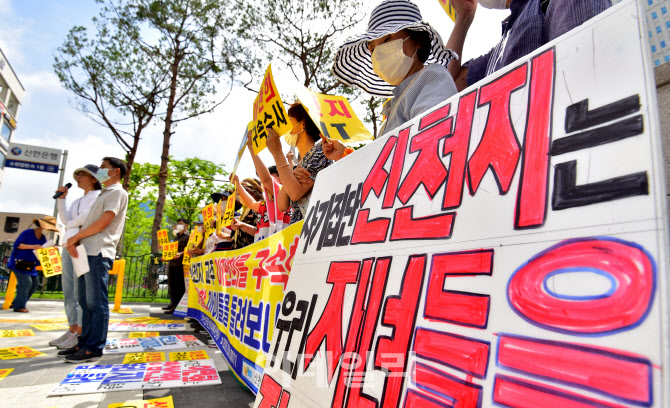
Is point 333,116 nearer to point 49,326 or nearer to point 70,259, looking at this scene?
point 70,259

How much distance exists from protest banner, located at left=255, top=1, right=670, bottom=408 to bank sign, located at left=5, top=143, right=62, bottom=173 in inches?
763

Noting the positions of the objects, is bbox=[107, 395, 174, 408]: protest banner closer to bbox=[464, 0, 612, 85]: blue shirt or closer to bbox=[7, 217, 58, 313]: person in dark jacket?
bbox=[464, 0, 612, 85]: blue shirt

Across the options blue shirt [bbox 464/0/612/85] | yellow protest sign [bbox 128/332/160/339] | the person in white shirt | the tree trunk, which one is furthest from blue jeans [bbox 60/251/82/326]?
the tree trunk

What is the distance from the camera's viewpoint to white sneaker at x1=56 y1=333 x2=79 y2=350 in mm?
3783

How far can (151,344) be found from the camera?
4.06m

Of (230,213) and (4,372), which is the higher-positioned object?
(230,213)

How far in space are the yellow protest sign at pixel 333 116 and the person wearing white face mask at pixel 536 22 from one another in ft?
3.61

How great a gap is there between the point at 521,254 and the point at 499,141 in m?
0.29

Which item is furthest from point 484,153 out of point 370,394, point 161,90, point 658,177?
point 161,90

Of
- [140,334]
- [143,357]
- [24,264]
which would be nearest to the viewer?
[143,357]

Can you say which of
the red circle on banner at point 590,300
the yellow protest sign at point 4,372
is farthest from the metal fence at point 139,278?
the red circle on banner at point 590,300

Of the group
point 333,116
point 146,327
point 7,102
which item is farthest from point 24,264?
point 7,102

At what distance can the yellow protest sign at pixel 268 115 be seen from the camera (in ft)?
8.61

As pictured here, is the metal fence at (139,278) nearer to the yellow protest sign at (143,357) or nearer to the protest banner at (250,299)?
the yellow protest sign at (143,357)
